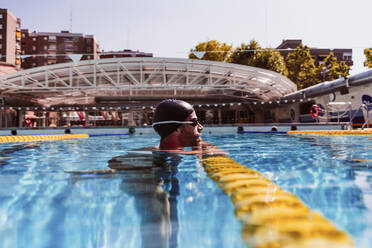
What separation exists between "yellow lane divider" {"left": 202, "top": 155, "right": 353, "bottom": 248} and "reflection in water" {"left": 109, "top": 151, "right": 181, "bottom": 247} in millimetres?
373

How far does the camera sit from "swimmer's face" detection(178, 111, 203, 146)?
402 cm

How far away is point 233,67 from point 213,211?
690 inches

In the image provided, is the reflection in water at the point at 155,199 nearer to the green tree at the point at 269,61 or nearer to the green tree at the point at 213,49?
the green tree at the point at 269,61

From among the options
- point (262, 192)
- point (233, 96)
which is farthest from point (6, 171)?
point (233, 96)

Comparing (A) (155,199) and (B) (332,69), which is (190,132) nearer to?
(A) (155,199)

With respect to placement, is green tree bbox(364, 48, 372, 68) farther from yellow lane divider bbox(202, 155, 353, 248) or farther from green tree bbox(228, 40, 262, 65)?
yellow lane divider bbox(202, 155, 353, 248)

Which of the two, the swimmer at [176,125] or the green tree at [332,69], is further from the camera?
the green tree at [332,69]

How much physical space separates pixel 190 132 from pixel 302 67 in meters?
29.8

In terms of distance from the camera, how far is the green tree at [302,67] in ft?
95.4

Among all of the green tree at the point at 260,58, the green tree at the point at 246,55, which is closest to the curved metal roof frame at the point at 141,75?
the green tree at the point at 260,58

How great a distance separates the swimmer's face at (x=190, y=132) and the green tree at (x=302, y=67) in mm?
29080

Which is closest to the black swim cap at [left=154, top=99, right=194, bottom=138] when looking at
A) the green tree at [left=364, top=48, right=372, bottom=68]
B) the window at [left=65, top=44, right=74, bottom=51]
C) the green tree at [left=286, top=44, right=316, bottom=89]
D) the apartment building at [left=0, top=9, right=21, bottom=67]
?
the green tree at [left=364, top=48, right=372, bottom=68]

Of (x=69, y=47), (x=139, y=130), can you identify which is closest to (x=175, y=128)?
(x=139, y=130)

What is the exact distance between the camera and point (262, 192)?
163 centimetres
